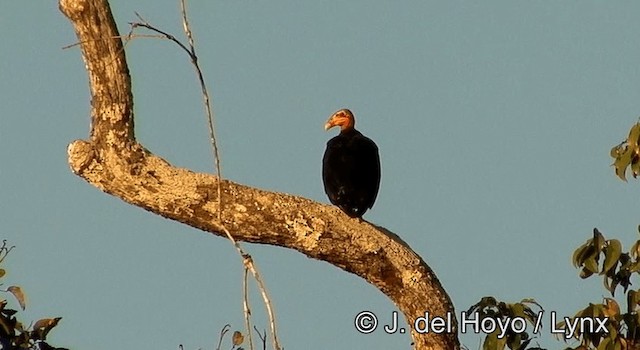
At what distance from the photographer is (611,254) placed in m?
4.97

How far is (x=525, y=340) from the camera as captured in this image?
5133 millimetres

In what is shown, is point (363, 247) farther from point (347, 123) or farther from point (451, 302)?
point (347, 123)

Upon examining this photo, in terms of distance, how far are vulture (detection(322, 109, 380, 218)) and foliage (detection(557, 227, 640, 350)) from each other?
1215mm

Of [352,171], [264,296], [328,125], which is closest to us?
[264,296]

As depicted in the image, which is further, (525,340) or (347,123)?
(347,123)

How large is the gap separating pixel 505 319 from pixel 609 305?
41 cm

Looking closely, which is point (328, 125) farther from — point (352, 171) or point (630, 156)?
point (630, 156)

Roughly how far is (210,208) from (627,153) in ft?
5.57

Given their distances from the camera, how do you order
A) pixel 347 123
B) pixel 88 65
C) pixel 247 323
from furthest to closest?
pixel 347 123 → pixel 88 65 → pixel 247 323

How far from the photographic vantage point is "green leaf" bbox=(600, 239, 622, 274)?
4949mm

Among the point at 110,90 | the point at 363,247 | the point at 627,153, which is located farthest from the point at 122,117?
the point at 627,153

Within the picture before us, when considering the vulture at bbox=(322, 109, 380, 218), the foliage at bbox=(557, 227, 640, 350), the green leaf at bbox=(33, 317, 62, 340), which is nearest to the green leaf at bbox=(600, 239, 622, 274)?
the foliage at bbox=(557, 227, 640, 350)

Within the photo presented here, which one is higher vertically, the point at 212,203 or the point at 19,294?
the point at 212,203

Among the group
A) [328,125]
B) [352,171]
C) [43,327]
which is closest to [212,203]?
[43,327]
